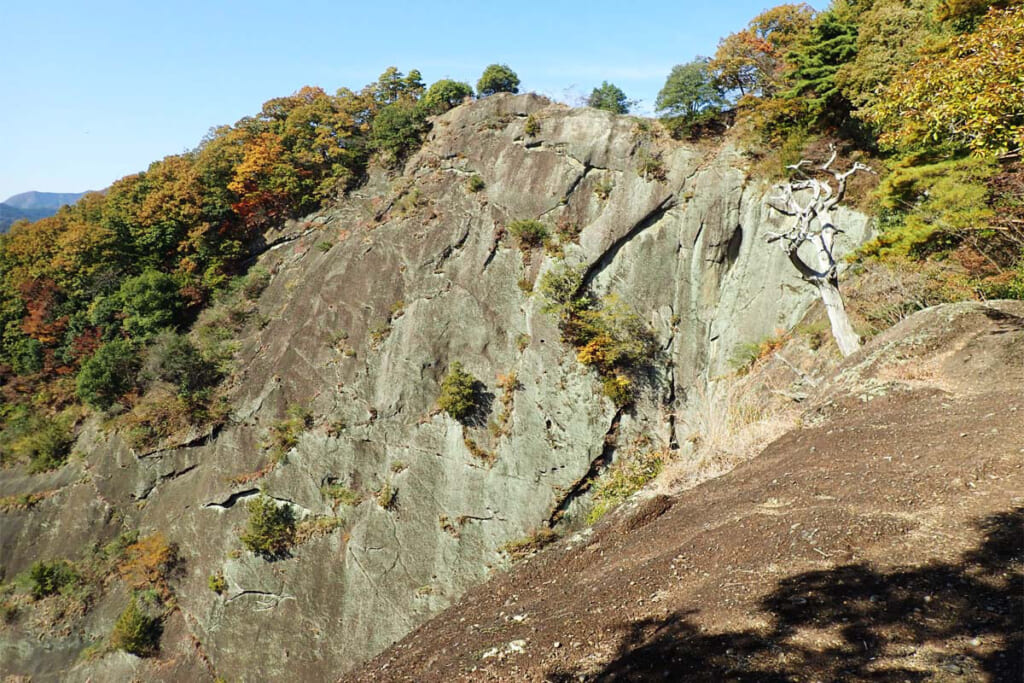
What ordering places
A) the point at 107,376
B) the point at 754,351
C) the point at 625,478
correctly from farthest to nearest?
the point at 107,376, the point at 754,351, the point at 625,478

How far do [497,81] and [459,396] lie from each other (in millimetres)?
18183

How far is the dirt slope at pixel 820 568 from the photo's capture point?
3.32 metres

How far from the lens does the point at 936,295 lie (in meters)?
11.2

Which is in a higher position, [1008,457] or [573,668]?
[1008,457]

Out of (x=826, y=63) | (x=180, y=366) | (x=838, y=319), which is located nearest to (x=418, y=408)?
(x=180, y=366)

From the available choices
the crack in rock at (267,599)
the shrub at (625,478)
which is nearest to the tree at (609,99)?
the shrub at (625,478)

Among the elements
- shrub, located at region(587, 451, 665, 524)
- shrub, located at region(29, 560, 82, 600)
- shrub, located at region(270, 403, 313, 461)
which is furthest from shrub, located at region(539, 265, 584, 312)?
shrub, located at region(29, 560, 82, 600)

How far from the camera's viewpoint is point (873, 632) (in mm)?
3355

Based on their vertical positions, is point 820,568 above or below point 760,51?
below

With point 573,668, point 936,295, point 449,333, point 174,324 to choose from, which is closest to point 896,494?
point 573,668

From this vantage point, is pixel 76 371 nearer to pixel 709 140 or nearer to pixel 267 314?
pixel 267 314

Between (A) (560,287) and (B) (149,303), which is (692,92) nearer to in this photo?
(A) (560,287)

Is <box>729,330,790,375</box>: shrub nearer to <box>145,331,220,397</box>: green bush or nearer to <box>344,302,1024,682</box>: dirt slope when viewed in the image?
<box>344,302,1024,682</box>: dirt slope

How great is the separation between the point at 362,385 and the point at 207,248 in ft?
39.8
